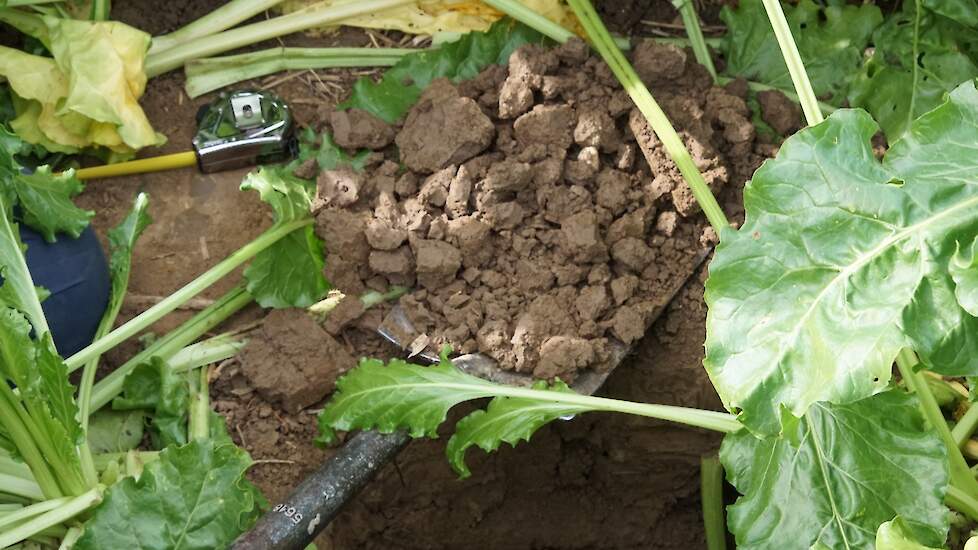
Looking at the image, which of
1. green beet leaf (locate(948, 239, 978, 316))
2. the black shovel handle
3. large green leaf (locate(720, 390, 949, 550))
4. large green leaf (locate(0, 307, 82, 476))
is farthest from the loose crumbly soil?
green beet leaf (locate(948, 239, 978, 316))

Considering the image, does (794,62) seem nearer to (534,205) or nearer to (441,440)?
(534,205)

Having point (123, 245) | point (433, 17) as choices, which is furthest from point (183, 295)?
point (433, 17)

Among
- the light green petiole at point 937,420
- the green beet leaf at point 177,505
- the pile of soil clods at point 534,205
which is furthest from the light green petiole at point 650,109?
the green beet leaf at point 177,505

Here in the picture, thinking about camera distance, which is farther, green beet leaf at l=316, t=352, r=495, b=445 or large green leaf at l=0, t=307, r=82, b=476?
green beet leaf at l=316, t=352, r=495, b=445

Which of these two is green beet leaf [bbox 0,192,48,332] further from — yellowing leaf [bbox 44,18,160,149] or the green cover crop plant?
the green cover crop plant

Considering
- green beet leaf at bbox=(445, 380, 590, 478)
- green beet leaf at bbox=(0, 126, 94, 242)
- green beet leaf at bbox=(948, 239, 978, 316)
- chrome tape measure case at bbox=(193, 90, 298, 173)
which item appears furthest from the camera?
chrome tape measure case at bbox=(193, 90, 298, 173)

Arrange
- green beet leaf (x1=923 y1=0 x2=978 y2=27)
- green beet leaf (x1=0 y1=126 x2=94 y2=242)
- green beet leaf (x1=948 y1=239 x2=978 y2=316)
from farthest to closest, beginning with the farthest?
green beet leaf (x1=923 y1=0 x2=978 y2=27) < green beet leaf (x1=0 y1=126 x2=94 y2=242) < green beet leaf (x1=948 y1=239 x2=978 y2=316)
